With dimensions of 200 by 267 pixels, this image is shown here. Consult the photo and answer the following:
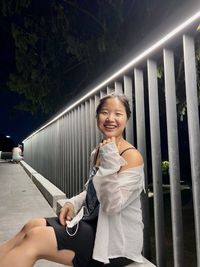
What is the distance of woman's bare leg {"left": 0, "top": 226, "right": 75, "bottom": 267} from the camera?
139 cm

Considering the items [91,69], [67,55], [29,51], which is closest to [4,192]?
[91,69]

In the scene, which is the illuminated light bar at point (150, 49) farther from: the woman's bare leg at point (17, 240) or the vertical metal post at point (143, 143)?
the woman's bare leg at point (17, 240)

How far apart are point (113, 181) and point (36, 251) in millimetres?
466

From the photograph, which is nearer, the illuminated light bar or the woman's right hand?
the illuminated light bar

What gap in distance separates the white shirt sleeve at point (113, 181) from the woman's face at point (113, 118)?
265mm

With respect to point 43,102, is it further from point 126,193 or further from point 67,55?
point 126,193

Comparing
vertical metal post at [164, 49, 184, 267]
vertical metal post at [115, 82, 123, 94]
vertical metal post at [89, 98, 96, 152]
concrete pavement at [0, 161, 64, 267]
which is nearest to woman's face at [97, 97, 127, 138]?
vertical metal post at [164, 49, 184, 267]

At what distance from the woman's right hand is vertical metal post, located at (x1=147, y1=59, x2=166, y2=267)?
0.44 metres

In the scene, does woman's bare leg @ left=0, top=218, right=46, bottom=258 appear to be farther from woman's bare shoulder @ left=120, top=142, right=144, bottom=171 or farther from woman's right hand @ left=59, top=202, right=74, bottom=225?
woman's bare shoulder @ left=120, top=142, right=144, bottom=171

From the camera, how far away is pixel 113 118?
1.64m

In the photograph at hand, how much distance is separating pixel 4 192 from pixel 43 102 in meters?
5.42

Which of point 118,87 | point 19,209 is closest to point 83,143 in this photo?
point 118,87

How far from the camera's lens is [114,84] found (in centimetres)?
236

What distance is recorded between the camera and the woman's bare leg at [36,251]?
54.6 inches
